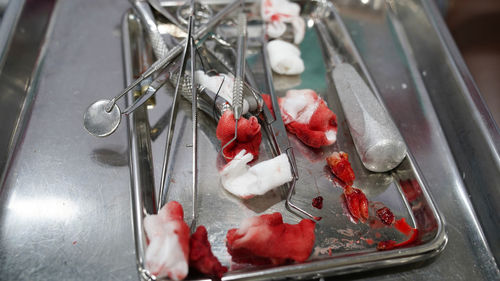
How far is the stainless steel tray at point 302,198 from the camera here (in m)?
0.75

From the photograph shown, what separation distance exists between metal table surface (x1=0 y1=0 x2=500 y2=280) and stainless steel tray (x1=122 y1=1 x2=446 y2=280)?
6 centimetres

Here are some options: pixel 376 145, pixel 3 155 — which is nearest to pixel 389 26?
pixel 376 145

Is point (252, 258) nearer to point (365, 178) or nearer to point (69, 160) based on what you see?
point (365, 178)

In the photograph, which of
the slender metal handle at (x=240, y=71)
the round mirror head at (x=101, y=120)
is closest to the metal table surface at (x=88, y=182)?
the round mirror head at (x=101, y=120)

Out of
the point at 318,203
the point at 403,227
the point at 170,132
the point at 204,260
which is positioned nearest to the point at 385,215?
the point at 403,227

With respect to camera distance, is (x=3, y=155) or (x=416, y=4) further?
(x=416, y=4)

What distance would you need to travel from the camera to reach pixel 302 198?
88cm

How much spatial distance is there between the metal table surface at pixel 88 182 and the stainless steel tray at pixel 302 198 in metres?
0.06

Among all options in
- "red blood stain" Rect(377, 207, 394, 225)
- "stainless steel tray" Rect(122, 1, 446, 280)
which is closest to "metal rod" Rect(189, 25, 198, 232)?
"stainless steel tray" Rect(122, 1, 446, 280)

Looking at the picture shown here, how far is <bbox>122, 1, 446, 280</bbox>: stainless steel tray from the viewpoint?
2.46 ft

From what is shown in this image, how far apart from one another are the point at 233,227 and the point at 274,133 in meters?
0.25

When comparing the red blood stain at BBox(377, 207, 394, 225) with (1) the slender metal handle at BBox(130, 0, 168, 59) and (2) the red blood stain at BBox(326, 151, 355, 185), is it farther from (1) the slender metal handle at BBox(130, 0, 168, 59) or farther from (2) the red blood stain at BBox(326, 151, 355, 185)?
(1) the slender metal handle at BBox(130, 0, 168, 59)

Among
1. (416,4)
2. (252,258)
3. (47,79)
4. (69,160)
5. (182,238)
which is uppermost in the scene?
(47,79)

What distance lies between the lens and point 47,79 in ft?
3.47
